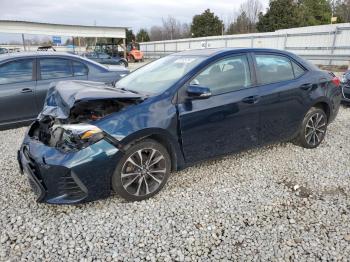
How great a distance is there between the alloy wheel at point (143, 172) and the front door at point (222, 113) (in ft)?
1.14

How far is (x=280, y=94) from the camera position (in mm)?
3982

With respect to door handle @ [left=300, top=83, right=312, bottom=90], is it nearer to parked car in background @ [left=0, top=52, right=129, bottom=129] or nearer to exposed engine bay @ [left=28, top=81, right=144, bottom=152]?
exposed engine bay @ [left=28, top=81, right=144, bottom=152]

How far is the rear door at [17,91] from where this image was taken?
525 cm

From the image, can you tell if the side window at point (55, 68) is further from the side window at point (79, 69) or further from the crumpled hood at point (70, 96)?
the crumpled hood at point (70, 96)

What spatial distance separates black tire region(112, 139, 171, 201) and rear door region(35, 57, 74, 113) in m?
3.30

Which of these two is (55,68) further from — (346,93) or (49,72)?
(346,93)

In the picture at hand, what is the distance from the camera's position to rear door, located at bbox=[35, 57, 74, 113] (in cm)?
554

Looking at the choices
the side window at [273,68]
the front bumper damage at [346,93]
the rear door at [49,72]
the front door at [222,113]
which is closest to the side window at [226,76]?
the front door at [222,113]

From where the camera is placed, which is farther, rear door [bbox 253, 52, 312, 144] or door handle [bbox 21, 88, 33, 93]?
door handle [bbox 21, 88, 33, 93]

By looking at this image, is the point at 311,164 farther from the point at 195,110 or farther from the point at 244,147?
the point at 195,110

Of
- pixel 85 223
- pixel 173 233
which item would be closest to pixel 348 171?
pixel 173 233

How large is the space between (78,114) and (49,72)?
316 centimetres

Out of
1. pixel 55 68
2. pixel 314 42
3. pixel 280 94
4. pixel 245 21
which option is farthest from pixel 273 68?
pixel 245 21

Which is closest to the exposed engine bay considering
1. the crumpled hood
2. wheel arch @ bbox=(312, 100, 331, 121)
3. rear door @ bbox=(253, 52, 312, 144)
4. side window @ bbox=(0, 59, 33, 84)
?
the crumpled hood
